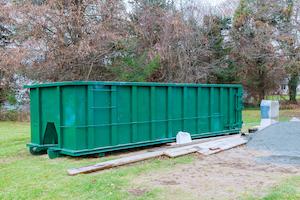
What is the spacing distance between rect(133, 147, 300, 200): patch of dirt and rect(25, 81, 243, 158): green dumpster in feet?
5.66

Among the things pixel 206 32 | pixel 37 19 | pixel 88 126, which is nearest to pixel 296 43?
pixel 206 32

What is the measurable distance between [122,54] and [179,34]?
10.4 ft

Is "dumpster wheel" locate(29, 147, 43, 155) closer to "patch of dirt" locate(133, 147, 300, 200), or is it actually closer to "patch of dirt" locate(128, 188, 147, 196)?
"patch of dirt" locate(133, 147, 300, 200)

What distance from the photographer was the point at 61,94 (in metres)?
7.93

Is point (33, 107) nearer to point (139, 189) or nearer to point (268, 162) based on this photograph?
point (139, 189)

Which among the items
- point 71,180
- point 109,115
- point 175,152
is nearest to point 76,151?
point 109,115

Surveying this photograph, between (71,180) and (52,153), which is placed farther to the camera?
(52,153)

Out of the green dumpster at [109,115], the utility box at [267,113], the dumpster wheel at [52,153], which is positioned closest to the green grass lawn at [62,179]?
the dumpster wheel at [52,153]

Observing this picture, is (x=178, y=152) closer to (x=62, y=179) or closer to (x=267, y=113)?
(x=62, y=179)

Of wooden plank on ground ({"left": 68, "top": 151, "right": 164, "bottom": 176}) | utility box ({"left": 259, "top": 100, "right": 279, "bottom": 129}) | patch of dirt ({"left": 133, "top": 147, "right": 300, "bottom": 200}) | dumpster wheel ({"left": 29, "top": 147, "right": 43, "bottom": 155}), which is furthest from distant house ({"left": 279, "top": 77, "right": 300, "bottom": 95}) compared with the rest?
dumpster wheel ({"left": 29, "top": 147, "right": 43, "bottom": 155})

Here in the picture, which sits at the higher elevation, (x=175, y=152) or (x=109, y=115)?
(x=109, y=115)

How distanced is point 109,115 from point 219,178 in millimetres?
3023

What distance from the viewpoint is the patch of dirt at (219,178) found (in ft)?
17.1

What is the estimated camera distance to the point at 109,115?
8.07m
